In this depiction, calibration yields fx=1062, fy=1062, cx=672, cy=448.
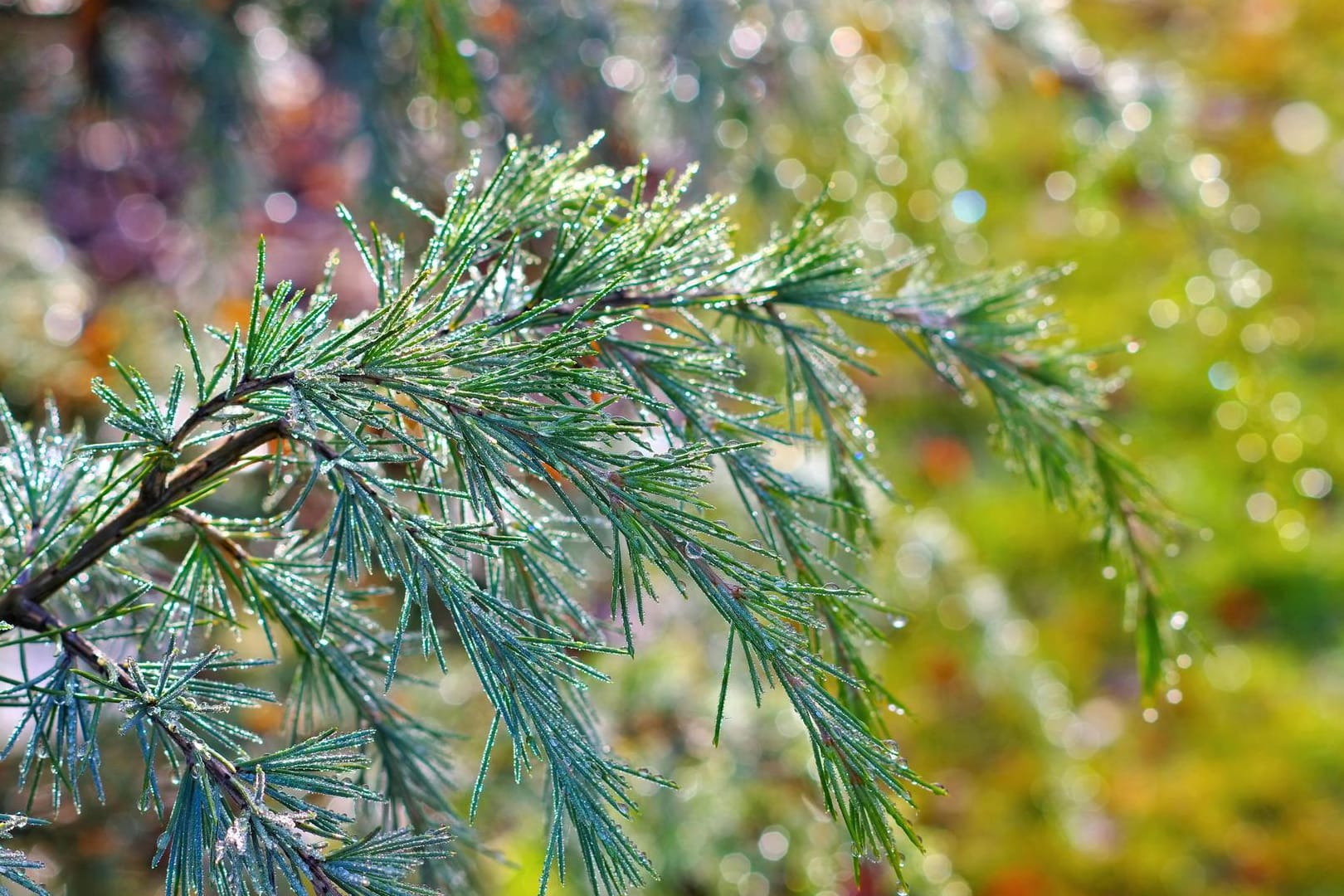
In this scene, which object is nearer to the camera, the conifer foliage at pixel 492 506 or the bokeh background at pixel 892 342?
the conifer foliage at pixel 492 506

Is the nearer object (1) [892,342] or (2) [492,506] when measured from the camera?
(2) [492,506]

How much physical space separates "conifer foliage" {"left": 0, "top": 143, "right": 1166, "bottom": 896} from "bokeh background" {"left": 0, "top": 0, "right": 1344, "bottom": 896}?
157mm

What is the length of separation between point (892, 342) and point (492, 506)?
2860mm

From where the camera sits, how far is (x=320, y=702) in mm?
754

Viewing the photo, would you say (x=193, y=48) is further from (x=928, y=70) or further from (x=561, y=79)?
(x=928, y=70)

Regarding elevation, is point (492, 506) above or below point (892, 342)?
below

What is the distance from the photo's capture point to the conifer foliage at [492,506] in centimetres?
55

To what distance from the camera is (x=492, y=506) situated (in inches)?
22.2

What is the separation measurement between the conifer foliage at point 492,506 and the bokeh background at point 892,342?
16 cm

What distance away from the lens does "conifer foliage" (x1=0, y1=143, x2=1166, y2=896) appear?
0.55 m

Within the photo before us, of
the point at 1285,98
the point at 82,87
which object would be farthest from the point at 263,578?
the point at 1285,98

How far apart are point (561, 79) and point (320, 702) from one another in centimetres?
103

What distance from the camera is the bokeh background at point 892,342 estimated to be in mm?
1506

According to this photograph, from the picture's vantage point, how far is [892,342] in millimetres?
3293
